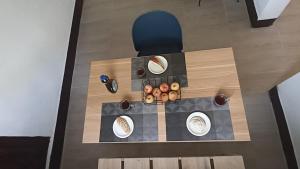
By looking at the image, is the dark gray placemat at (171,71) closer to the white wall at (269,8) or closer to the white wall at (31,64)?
the white wall at (31,64)

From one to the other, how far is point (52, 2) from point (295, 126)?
2.60 metres

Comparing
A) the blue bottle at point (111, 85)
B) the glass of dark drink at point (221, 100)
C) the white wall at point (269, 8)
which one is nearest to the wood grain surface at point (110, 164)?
the blue bottle at point (111, 85)

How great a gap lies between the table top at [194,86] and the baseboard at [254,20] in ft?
3.97

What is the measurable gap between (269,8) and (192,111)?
159 centimetres

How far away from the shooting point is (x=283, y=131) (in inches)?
72.3

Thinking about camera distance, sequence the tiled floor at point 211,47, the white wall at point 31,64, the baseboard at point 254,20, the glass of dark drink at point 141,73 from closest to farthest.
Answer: the glass of dark drink at point 141,73 < the white wall at point 31,64 < the tiled floor at point 211,47 < the baseboard at point 254,20

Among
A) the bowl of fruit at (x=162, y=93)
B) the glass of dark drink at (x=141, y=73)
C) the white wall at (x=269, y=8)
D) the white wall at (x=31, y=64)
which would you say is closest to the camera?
the bowl of fruit at (x=162, y=93)

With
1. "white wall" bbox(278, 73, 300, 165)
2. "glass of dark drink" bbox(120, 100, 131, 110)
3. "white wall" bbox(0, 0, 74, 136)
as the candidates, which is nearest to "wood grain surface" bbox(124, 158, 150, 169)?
"glass of dark drink" bbox(120, 100, 131, 110)

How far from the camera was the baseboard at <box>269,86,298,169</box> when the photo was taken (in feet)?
5.70

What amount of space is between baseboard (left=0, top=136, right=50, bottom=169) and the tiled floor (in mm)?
256

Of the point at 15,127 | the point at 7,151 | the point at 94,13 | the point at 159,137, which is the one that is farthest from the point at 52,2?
the point at 159,137

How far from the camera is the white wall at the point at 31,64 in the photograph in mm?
1578

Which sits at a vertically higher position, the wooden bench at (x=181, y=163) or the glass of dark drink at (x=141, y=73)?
the glass of dark drink at (x=141, y=73)

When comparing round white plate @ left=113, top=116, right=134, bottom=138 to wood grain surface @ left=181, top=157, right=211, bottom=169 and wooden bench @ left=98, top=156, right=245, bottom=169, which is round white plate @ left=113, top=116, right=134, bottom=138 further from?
wood grain surface @ left=181, top=157, right=211, bottom=169
